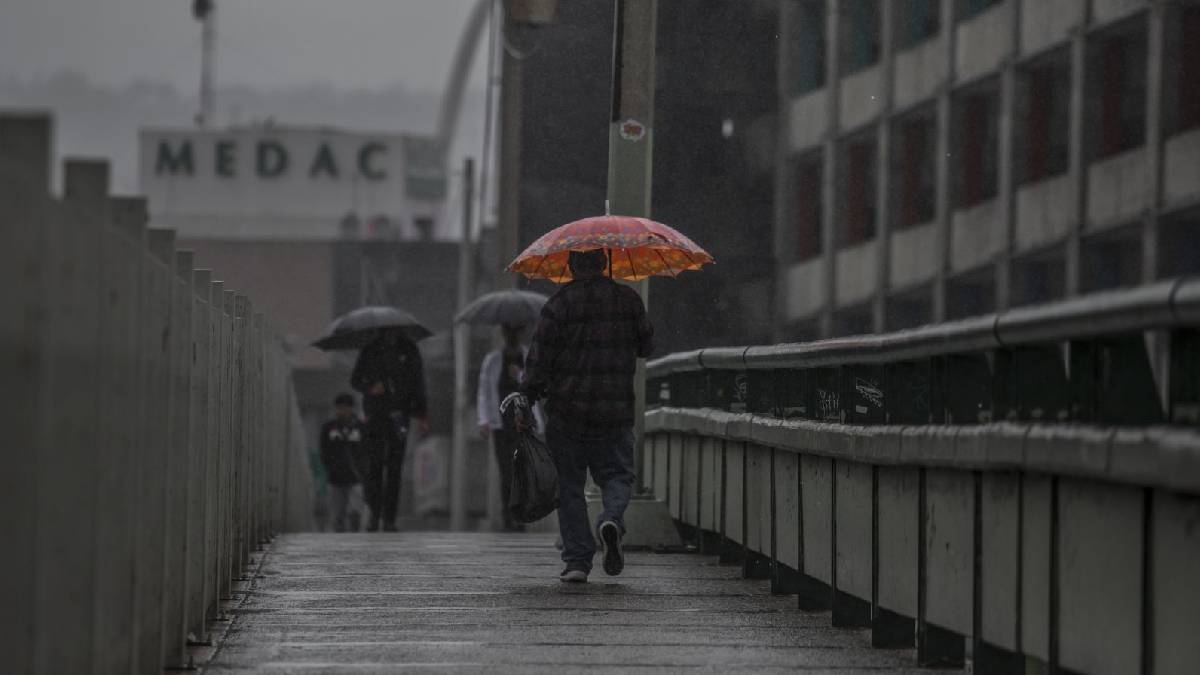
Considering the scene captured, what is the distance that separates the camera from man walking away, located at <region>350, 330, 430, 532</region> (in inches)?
767

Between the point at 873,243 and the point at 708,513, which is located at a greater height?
the point at 873,243

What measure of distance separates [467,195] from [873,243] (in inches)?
893

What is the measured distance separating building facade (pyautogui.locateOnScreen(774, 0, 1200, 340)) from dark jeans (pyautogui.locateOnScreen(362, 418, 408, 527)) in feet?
36.8

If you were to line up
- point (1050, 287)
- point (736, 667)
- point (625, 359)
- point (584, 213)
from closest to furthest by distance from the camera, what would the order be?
point (736, 667) < point (625, 359) < point (1050, 287) < point (584, 213)

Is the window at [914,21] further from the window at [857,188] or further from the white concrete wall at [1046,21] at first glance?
the white concrete wall at [1046,21]

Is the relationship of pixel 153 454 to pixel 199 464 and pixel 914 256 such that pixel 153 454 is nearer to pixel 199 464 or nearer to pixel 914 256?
pixel 199 464

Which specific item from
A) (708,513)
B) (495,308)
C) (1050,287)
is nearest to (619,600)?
(708,513)

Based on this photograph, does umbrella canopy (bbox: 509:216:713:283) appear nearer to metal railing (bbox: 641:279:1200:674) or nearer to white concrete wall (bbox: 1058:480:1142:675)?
metal railing (bbox: 641:279:1200:674)

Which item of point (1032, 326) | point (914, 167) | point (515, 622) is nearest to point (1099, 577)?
point (1032, 326)

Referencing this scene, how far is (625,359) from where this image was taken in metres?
11.8

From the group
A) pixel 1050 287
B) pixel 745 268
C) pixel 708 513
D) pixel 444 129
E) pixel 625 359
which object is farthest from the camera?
pixel 444 129

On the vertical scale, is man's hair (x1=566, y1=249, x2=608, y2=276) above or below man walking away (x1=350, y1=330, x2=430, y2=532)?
above

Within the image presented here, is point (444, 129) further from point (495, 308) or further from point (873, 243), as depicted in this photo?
point (495, 308)

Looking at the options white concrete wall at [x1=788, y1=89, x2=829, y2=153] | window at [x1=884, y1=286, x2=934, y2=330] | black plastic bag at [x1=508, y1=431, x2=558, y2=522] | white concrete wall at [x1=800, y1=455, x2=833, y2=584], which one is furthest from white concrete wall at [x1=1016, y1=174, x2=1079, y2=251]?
white concrete wall at [x1=800, y1=455, x2=833, y2=584]
